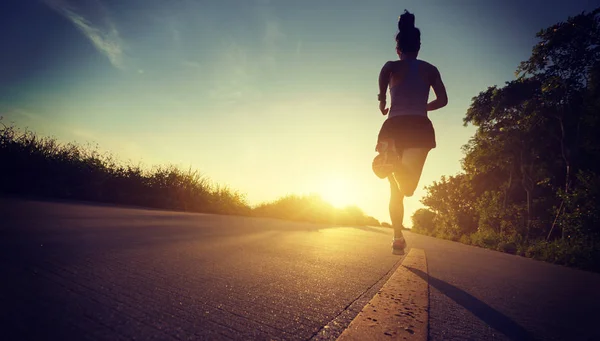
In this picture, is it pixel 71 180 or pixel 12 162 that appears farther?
pixel 71 180

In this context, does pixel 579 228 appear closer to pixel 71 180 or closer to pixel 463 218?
pixel 71 180

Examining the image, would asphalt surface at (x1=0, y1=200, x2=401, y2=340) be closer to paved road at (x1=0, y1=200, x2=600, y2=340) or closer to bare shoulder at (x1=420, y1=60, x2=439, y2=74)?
paved road at (x1=0, y1=200, x2=600, y2=340)

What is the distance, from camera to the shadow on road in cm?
118

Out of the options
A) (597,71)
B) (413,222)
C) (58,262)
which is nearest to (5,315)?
(58,262)

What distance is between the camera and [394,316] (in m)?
1.19

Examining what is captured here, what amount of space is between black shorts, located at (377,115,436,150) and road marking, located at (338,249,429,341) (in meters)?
1.83

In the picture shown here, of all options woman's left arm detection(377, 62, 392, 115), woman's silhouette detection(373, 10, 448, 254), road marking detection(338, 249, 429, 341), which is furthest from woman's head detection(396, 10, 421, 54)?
road marking detection(338, 249, 429, 341)

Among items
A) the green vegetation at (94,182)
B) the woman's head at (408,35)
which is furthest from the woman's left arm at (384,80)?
the green vegetation at (94,182)

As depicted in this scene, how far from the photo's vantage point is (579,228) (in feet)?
27.2

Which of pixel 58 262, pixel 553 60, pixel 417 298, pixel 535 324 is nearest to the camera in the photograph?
pixel 58 262

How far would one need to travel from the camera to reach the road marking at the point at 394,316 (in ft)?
3.20

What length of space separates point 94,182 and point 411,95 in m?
8.04

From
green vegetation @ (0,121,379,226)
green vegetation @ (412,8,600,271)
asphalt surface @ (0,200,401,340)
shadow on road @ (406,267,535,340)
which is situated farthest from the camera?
green vegetation @ (412,8,600,271)

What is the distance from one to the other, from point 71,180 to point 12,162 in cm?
114
